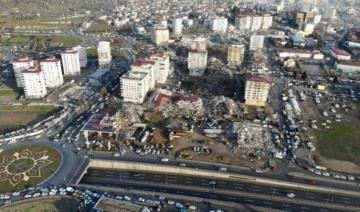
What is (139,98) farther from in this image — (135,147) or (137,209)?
(137,209)

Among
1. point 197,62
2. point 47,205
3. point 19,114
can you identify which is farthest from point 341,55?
point 47,205

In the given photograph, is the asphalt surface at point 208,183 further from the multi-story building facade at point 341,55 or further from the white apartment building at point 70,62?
the multi-story building facade at point 341,55

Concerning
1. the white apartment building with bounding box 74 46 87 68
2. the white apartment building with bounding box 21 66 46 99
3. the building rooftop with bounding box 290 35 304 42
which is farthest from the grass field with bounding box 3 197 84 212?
the building rooftop with bounding box 290 35 304 42

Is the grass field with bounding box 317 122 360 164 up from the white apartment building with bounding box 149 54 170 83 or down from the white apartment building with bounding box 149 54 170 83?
down

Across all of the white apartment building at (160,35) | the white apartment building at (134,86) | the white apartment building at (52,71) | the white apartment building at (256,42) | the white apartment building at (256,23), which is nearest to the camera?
the white apartment building at (134,86)

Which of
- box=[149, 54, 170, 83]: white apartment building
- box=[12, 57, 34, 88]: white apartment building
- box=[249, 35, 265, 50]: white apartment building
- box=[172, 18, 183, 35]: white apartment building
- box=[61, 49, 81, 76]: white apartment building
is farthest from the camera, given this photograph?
box=[172, 18, 183, 35]: white apartment building

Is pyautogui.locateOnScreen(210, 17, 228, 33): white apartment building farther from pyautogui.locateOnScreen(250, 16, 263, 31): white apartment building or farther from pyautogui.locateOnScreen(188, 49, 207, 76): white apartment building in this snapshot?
pyautogui.locateOnScreen(188, 49, 207, 76): white apartment building

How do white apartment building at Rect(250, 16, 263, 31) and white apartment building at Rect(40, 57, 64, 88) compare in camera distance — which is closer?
white apartment building at Rect(40, 57, 64, 88)

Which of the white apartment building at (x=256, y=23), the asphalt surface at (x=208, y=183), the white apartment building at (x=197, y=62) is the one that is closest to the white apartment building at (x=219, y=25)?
the white apartment building at (x=256, y=23)
